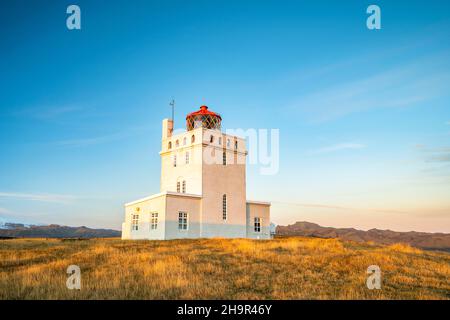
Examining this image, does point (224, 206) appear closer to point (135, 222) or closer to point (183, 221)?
point (183, 221)

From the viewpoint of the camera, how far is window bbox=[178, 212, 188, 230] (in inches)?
1201

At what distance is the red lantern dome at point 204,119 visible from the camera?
113ft

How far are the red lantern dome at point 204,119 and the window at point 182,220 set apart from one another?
8.00 metres

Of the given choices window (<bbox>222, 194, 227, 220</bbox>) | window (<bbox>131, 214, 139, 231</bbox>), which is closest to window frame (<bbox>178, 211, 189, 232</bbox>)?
window (<bbox>222, 194, 227, 220</bbox>)

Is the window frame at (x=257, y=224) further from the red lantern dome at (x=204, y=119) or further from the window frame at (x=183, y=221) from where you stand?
the red lantern dome at (x=204, y=119)

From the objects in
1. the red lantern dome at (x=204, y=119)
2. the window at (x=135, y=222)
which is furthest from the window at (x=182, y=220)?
the red lantern dome at (x=204, y=119)

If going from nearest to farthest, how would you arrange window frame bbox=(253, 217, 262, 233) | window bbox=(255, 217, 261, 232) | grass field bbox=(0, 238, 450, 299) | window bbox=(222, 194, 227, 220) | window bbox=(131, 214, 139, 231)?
grass field bbox=(0, 238, 450, 299), window bbox=(131, 214, 139, 231), window bbox=(222, 194, 227, 220), window frame bbox=(253, 217, 262, 233), window bbox=(255, 217, 261, 232)

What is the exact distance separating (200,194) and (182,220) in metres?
2.63

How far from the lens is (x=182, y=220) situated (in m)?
30.7

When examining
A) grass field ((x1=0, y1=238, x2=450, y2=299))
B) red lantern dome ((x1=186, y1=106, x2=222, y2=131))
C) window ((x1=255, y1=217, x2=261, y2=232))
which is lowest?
grass field ((x1=0, y1=238, x2=450, y2=299))

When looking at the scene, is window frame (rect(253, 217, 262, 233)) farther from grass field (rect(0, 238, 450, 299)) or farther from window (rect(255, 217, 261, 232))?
grass field (rect(0, 238, 450, 299))

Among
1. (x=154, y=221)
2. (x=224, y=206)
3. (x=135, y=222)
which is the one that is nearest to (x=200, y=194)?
(x=224, y=206)

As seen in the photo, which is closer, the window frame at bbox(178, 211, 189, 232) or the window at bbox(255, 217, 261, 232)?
the window frame at bbox(178, 211, 189, 232)
